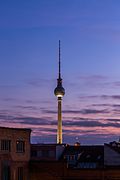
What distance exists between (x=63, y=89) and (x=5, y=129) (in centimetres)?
10173

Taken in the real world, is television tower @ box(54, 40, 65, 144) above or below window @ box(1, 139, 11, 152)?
above

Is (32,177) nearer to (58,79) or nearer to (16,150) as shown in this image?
(16,150)

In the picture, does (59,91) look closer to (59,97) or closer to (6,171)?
(59,97)

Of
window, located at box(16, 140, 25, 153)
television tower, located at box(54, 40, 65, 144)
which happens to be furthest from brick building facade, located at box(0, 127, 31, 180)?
television tower, located at box(54, 40, 65, 144)

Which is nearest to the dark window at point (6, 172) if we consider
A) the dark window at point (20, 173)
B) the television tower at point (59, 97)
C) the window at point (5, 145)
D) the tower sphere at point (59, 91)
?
the window at point (5, 145)

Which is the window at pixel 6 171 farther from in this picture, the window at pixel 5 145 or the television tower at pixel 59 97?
the television tower at pixel 59 97

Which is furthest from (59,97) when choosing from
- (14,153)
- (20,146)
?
(14,153)

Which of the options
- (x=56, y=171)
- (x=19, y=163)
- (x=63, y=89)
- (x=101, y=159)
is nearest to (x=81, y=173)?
(x=56, y=171)

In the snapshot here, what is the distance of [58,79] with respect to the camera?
183125 millimetres

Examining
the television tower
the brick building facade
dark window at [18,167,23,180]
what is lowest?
dark window at [18,167,23,180]

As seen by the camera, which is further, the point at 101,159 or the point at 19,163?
the point at 101,159

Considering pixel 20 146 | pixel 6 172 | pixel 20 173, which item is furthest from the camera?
pixel 20 173

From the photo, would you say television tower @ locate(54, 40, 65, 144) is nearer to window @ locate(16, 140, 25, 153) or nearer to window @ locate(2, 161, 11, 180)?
window @ locate(16, 140, 25, 153)

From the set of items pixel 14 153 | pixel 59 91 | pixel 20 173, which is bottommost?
pixel 20 173
